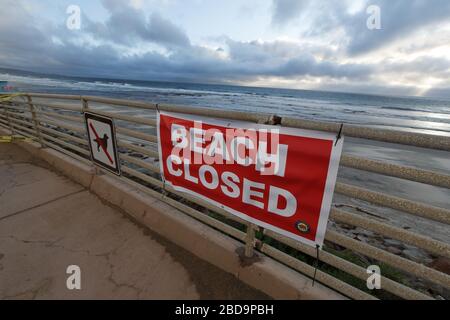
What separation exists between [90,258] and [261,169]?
6.63ft

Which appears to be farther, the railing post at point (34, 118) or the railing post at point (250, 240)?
the railing post at point (34, 118)

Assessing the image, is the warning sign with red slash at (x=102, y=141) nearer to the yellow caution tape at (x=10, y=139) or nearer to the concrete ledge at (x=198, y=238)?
the concrete ledge at (x=198, y=238)

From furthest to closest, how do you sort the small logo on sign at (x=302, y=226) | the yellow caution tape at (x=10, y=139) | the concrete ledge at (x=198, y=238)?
the yellow caution tape at (x=10, y=139) → the concrete ledge at (x=198, y=238) → the small logo on sign at (x=302, y=226)

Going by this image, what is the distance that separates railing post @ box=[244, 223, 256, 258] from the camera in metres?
2.22

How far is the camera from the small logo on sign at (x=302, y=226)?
187cm

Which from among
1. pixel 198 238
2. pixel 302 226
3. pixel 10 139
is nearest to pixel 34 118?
pixel 10 139

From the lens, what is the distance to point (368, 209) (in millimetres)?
4742

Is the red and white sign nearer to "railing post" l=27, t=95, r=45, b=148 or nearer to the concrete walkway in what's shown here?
the concrete walkway

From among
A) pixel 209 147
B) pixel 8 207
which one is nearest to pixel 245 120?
pixel 209 147

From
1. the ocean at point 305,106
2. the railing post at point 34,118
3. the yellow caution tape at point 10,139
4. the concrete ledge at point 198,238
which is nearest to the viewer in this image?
the concrete ledge at point 198,238

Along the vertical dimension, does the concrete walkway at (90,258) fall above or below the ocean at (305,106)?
above

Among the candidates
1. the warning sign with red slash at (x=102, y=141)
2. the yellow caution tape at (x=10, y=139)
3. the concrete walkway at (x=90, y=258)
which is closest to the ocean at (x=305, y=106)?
the yellow caution tape at (x=10, y=139)

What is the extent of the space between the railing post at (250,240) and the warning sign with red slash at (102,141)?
7.40 ft

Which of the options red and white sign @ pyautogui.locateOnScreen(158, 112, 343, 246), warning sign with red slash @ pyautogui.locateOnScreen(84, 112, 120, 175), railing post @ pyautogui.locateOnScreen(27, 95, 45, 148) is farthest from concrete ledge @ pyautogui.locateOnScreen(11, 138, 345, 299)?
railing post @ pyautogui.locateOnScreen(27, 95, 45, 148)
